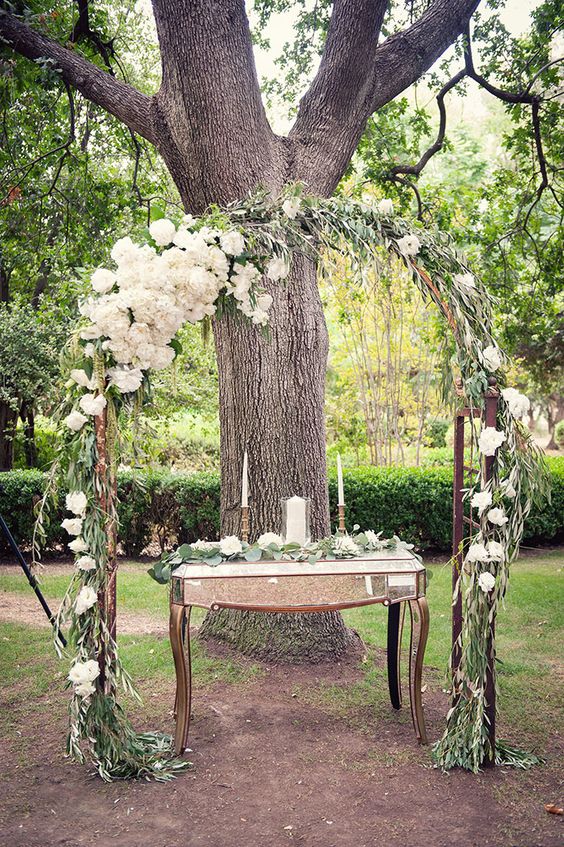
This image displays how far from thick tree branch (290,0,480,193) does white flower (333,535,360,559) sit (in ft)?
7.88

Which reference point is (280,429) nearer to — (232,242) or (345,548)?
(345,548)

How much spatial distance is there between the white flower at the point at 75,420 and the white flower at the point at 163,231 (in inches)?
32.6

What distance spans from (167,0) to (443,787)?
450cm

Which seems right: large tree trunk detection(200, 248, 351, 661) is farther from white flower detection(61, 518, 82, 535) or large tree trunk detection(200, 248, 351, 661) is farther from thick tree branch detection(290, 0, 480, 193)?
white flower detection(61, 518, 82, 535)

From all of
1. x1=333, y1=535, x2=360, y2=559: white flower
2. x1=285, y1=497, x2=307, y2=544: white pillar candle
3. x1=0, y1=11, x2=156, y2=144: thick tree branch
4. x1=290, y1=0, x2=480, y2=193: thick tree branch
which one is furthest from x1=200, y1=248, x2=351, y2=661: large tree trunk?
x1=0, y1=11, x2=156, y2=144: thick tree branch

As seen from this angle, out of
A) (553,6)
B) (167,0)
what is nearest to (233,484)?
(167,0)

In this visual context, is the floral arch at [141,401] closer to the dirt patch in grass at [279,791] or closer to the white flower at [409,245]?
the white flower at [409,245]

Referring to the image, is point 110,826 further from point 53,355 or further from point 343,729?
point 53,355

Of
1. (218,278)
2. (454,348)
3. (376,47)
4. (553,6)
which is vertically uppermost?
(553,6)

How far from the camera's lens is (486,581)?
334 centimetres

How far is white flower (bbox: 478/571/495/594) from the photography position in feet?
10.9

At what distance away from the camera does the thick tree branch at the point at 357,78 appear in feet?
15.9

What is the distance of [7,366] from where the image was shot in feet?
31.2

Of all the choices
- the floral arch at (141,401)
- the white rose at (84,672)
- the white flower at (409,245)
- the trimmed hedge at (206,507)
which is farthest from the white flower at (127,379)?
the trimmed hedge at (206,507)
